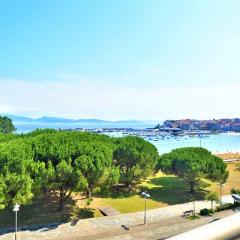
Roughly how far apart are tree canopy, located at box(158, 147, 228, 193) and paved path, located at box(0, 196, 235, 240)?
918 centimetres

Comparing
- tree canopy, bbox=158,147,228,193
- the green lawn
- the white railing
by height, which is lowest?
the green lawn

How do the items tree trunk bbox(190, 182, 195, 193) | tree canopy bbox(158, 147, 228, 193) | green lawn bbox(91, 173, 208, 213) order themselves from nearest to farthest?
green lawn bbox(91, 173, 208, 213), tree canopy bbox(158, 147, 228, 193), tree trunk bbox(190, 182, 195, 193)

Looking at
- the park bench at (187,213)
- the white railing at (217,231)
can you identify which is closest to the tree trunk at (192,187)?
the park bench at (187,213)

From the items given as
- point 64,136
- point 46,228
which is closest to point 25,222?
point 46,228

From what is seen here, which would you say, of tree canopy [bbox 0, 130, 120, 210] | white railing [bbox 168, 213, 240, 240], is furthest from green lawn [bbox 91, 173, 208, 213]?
white railing [bbox 168, 213, 240, 240]

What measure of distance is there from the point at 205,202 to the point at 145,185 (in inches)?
429

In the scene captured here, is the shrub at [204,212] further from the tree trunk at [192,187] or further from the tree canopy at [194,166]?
the tree trunk at [192,187]

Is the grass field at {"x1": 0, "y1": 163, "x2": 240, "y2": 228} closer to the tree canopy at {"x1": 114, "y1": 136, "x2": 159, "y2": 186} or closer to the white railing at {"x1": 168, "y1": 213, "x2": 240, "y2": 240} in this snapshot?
the tree canopy at {"x1": 114, "y1": 136, "x2": 159, "y2": 186}

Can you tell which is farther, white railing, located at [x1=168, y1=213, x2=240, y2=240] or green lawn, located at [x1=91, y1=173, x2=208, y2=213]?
green lawn, located at [x1=91, y1=173, x2=208, y2=213]

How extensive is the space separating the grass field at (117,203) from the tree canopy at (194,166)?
8.88ft

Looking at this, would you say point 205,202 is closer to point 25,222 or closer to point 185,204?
point 185,204

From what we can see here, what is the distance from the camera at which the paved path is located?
2889cm

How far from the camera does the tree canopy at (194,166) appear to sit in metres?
44.9

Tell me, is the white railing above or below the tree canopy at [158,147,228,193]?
above
